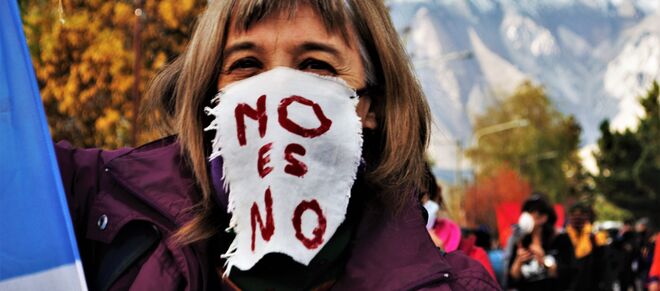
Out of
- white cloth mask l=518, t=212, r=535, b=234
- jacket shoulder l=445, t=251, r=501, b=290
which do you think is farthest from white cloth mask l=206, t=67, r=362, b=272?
white cloth mask l=518, t=212, r=535, b=234

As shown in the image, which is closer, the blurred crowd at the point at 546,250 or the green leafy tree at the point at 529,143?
the blurred crowd at the point at 546,250

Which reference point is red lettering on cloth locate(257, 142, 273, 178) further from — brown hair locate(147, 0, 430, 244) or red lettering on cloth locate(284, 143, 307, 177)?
brown hair locate(147, 0, 430, 244)

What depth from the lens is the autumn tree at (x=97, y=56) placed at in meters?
14.5

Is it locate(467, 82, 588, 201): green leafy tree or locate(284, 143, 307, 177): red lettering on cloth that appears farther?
locate(467, 82, 588, 201): green leafy tree

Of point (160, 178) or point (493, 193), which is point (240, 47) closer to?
point (160, 178)

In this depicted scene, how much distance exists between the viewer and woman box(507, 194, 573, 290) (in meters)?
8.45

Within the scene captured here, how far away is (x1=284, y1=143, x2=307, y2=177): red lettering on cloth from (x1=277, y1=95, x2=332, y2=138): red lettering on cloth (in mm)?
31

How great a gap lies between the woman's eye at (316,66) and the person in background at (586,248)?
914 centimetres

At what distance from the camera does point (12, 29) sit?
177 centimetres

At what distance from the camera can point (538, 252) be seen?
8.58 meters

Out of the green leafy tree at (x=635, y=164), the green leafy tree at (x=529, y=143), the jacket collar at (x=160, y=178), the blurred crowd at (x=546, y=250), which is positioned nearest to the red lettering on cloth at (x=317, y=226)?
the jacket collar at (x=160, y=178)

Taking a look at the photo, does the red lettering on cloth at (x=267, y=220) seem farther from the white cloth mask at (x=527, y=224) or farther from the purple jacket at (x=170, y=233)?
the white cloth mask at (x=527, y=224)

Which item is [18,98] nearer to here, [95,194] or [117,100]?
[95,194]

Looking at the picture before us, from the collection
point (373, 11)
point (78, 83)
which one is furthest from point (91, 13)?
point (373, 11)
